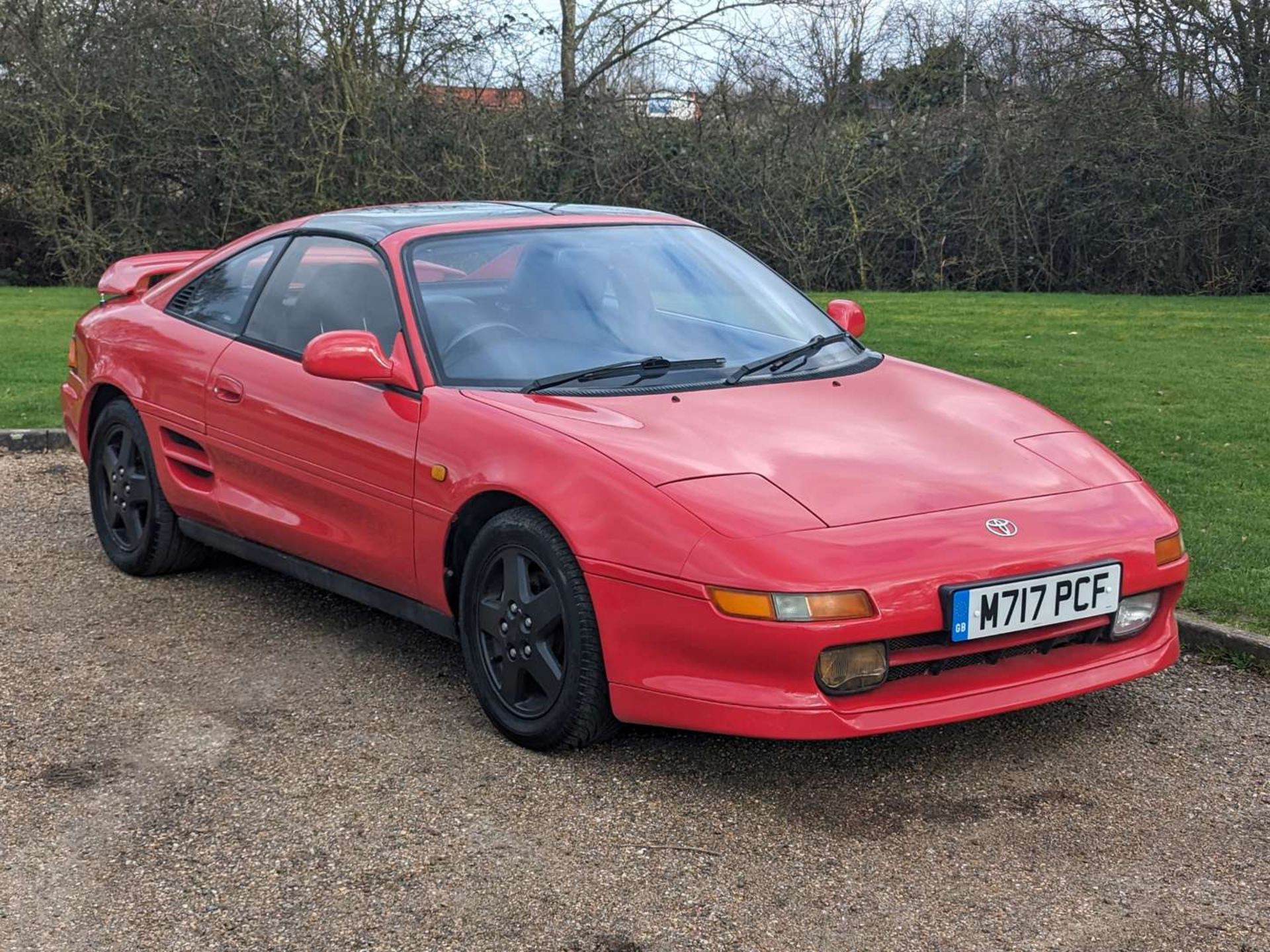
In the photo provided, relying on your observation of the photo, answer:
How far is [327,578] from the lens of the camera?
4.87 meters

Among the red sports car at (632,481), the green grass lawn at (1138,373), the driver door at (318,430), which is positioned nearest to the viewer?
the red sports car at (632,481)

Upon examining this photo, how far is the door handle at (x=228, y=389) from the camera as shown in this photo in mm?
5121

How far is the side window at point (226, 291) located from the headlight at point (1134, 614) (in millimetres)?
3186

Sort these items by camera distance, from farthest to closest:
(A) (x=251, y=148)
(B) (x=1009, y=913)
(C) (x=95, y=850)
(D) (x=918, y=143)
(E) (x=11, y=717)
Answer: (D) (x=918, y=143)
(A) (x=251, y=148)
(E) (x=11, y=717)
(C) (x=95, y=850)
(B) (x=1009, y=913)

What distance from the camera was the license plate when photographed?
356cm

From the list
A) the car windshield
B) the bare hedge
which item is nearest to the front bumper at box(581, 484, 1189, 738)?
the car windshield

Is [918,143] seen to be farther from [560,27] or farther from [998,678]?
[998,678]

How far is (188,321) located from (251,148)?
13675 millimetres

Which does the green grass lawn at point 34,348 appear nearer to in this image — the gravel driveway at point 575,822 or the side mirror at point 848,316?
Result: the gravel driveway at point 575,822

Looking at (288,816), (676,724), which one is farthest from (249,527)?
(676,724)

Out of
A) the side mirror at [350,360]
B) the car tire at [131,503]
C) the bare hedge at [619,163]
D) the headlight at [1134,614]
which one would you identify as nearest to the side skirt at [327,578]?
the car tire at [131,503]

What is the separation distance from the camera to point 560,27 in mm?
20203

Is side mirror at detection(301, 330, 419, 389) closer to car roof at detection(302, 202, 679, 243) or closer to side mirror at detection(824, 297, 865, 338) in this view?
car roof at detection(302, 202, 679, 243)

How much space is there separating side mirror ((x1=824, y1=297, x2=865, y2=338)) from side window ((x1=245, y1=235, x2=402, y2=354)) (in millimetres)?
1655
